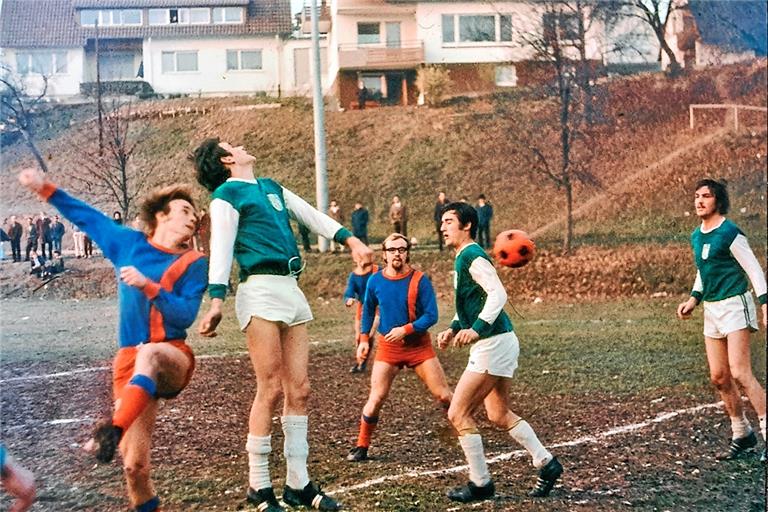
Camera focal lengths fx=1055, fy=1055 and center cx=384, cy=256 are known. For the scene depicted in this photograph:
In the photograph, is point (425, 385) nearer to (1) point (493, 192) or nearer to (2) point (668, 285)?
(1) point (493, 192)

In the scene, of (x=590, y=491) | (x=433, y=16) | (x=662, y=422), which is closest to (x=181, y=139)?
(x=433, y=16)

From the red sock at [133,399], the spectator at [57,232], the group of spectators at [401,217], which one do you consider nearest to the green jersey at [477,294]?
the group of spectators at [401,217]

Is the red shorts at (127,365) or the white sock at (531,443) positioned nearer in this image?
the red shorts at (127,365)

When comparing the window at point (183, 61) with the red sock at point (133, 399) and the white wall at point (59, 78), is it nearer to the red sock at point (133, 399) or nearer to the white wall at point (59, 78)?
the white wall at point (59, 78)

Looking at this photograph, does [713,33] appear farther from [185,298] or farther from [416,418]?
[185,298]

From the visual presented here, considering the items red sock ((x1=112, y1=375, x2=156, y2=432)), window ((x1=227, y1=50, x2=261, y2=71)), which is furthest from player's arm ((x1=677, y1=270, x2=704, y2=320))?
red sock ((x1=112, y1=375, x2=156, y2=432))

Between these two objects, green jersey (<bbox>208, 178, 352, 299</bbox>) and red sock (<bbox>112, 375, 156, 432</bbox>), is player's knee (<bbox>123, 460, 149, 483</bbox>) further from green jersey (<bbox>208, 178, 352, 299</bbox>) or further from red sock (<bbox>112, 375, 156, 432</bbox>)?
green jersey (<bbox>208, 178, 352, 299</bbox>)
